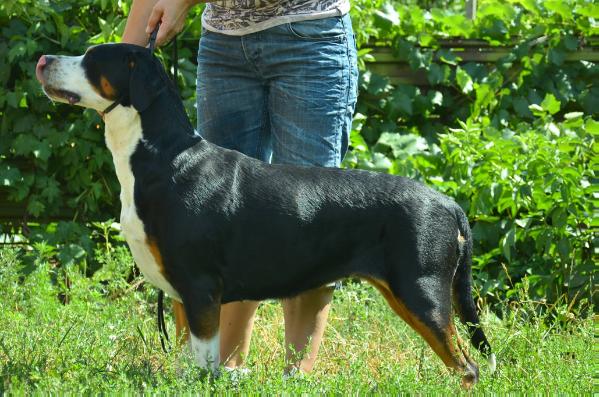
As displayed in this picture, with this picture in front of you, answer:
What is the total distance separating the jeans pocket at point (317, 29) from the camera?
14.4 ft

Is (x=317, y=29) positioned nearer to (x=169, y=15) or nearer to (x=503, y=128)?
(x=169, y=15)

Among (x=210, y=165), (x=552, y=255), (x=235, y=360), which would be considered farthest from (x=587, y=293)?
(x=210, y=165)

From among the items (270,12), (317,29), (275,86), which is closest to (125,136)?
(275,86)

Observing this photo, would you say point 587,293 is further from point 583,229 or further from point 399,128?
point 399,128

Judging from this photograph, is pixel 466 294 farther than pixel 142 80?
Yes

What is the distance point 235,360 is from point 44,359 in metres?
0.85

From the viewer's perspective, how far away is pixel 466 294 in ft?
14.6

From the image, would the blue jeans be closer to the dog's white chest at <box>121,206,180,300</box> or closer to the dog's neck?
the dog's neck

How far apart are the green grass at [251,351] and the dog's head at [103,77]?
1051mm

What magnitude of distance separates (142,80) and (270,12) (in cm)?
66

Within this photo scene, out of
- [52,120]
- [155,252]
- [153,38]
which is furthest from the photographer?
[52,120]

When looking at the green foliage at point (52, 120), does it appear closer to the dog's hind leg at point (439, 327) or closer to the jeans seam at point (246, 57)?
the jeans seam at point (246, 57)

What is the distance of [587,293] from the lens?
236 inches

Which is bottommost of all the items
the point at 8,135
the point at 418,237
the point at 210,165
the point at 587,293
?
the point at 587,293
